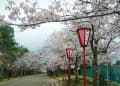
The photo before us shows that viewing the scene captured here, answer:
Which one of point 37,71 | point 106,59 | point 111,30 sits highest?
point 111,30

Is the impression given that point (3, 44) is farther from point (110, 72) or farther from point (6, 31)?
point (110, 72)

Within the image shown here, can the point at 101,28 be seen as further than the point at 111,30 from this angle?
Yes

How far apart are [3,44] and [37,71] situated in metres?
40.6

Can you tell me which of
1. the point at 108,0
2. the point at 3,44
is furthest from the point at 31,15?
the point at 3,44

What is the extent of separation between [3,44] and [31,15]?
126ft

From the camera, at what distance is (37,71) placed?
82625 millimetres

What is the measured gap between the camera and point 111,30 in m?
11.6

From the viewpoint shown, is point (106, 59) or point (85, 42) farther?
point (106, 59)

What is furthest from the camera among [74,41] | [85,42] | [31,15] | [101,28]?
[74,41]

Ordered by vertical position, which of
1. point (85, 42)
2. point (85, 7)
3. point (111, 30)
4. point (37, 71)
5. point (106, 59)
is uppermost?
point (85, 7)

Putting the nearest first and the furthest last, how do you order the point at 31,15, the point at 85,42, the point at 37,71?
the point at 85,42 < the point at 31,15 < the point at 37,71

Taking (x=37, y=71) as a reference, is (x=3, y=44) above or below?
above

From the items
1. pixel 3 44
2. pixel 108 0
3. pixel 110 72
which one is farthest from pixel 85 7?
pixel 3 44

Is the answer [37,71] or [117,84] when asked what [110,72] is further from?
[37,71]
